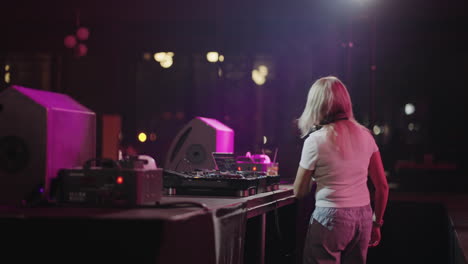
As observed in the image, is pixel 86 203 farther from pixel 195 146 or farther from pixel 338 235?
pixel 195 146

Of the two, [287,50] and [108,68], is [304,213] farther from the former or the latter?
[108,68]

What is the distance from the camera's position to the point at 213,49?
30.0 feet

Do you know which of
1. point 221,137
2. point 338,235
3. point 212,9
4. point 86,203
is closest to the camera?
point 86,203

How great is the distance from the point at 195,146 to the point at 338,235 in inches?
60.3

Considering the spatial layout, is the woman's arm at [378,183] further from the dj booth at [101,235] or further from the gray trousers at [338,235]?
the dj booth at [101,235]

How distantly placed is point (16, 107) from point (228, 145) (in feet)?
7.39

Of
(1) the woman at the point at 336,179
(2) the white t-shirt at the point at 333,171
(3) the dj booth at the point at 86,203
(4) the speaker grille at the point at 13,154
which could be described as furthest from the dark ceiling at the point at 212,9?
(4) the speaker grille at the point at 13,154

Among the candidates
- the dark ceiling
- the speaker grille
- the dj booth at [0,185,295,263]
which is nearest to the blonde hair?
the dj booth at [0,185,295,263]

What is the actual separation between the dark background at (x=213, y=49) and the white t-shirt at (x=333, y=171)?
15.3 feet

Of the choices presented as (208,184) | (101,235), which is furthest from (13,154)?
(208,184)

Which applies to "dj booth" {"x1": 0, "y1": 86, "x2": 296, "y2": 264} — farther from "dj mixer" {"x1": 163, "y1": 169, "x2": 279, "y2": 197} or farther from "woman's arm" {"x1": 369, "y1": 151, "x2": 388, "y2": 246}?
"woman's arm" {"x1": 369, "y1": 151, "x2": 388, "y2": 246}

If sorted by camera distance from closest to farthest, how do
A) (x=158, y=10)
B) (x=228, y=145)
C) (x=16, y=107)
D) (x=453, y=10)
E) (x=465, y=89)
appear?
(x=16, y=107)
(x=228, y=145)
(x=453, y=10)
(x=158, y=10)
(x=465, y=89)

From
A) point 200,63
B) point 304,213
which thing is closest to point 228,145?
point 304,213

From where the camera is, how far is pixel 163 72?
965 cm
